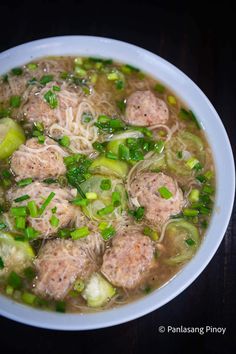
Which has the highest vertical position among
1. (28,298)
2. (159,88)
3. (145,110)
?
(159,88)

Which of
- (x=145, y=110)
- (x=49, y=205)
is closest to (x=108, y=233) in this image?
(x=49, y=205)

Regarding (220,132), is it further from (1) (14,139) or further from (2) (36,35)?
(2) (36,35)

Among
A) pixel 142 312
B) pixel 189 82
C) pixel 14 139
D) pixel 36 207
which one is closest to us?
pixel 142 312

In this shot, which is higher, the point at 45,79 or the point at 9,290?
the point at 45,79

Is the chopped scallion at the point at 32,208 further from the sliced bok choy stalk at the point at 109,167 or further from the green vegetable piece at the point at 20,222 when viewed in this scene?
the sliced bok choy stalk at the point at 109,167

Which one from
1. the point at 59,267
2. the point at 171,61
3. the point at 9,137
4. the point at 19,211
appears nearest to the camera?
the point at 59,267

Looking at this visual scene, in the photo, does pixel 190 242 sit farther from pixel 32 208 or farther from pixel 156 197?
pixel 32 208

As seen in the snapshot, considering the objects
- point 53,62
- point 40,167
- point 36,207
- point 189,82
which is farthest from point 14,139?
point 189,82
